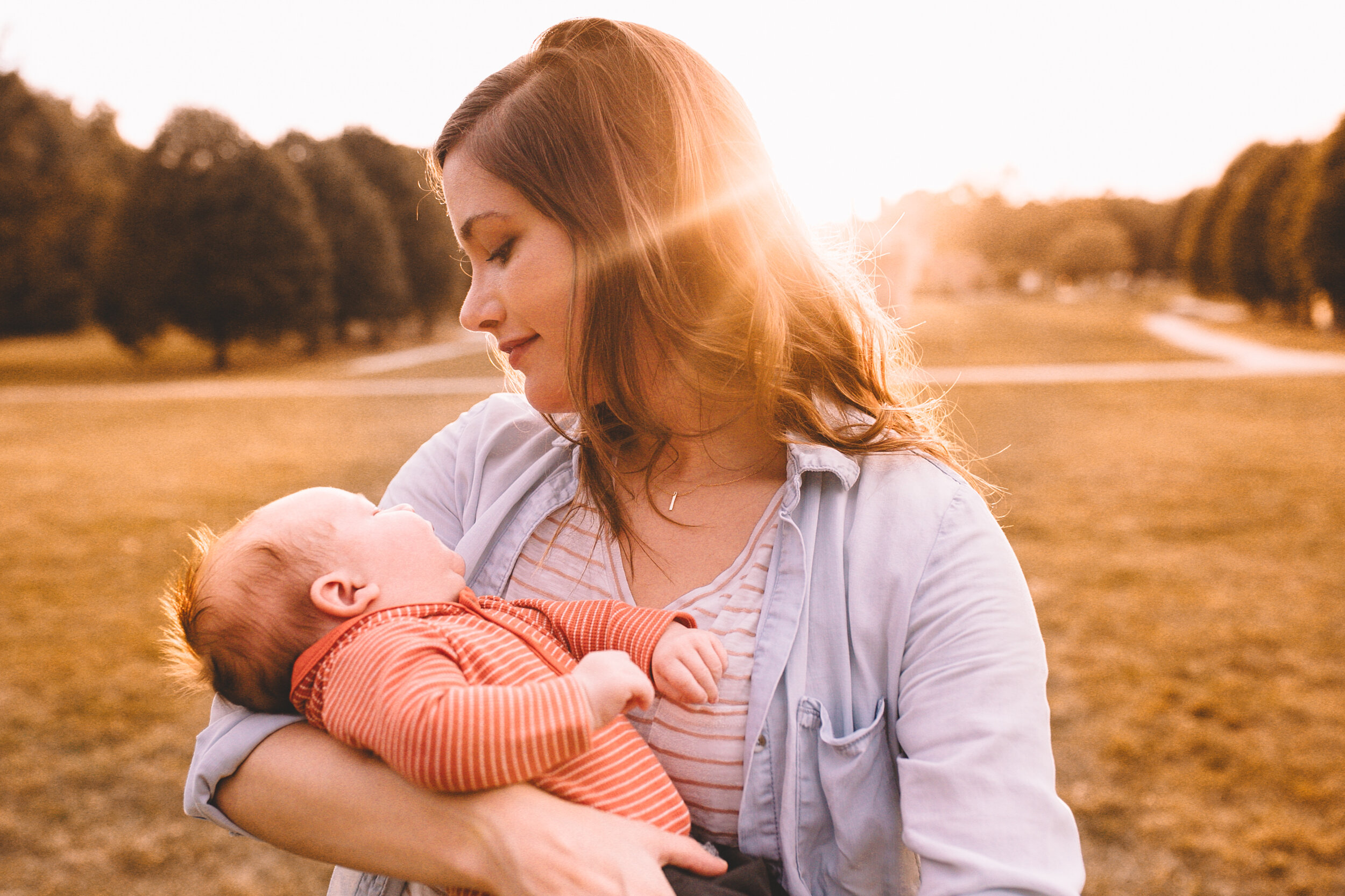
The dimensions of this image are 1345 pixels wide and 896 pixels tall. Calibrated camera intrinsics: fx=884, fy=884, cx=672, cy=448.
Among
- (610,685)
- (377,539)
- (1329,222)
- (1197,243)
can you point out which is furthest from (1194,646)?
(1197,243)

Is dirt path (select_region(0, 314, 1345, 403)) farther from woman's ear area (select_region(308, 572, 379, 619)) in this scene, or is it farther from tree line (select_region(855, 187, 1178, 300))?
tree line (select_region(855, 187, 1178, 300))

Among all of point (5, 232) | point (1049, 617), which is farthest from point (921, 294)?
point (1049, 617)

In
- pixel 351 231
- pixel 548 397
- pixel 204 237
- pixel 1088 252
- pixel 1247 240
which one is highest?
pixel 1088 252

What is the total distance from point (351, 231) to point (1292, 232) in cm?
2628

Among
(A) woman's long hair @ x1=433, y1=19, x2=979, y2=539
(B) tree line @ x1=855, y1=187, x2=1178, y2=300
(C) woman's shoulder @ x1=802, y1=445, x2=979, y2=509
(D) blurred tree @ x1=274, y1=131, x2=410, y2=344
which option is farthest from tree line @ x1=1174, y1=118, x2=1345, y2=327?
(C) woman's shoulder @ x1=802, y1=445, x2=979, y2=509

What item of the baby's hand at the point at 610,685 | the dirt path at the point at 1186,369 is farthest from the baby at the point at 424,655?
the dirt path at the point at 1186,369

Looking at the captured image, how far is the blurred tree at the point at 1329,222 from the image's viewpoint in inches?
839

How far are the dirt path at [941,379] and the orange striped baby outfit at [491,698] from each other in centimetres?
1284

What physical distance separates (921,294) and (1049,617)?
4912cm

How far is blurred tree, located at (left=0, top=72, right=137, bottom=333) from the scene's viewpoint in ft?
76.4

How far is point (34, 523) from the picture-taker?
775 cm

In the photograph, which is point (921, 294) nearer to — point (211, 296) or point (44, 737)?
point (211, 296)

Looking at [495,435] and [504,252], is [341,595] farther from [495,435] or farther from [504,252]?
[504,252]

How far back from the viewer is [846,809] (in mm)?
1328
